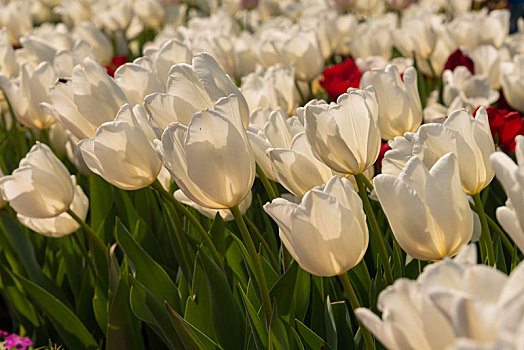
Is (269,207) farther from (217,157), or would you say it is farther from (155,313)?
(155,313)

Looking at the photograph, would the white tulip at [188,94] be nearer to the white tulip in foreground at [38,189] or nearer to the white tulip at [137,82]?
the white tulip at [137,82]

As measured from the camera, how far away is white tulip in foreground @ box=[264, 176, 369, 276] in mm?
819

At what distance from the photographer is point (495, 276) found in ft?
1.73

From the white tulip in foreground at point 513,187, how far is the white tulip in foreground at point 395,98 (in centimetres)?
62

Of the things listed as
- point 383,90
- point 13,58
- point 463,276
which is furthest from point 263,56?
point 463,276

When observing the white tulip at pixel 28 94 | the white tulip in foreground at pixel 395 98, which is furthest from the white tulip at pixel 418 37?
the white tulip at pixel 28 94

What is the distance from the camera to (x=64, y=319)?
1.47 meters

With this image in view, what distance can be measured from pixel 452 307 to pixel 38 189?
3.34ft

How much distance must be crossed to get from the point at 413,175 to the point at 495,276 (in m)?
0.33

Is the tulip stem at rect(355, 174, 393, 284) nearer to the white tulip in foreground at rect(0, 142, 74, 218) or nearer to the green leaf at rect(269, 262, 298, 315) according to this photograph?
the green leaf at rect(269, 262, 298, 315)

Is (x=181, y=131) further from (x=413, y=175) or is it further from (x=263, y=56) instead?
(x=263, y=56)

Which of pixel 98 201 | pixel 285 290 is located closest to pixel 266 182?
pixel 285 290

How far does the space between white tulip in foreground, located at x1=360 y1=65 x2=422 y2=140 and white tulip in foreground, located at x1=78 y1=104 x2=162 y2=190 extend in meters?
0.46

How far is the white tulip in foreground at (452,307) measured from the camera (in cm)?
48
